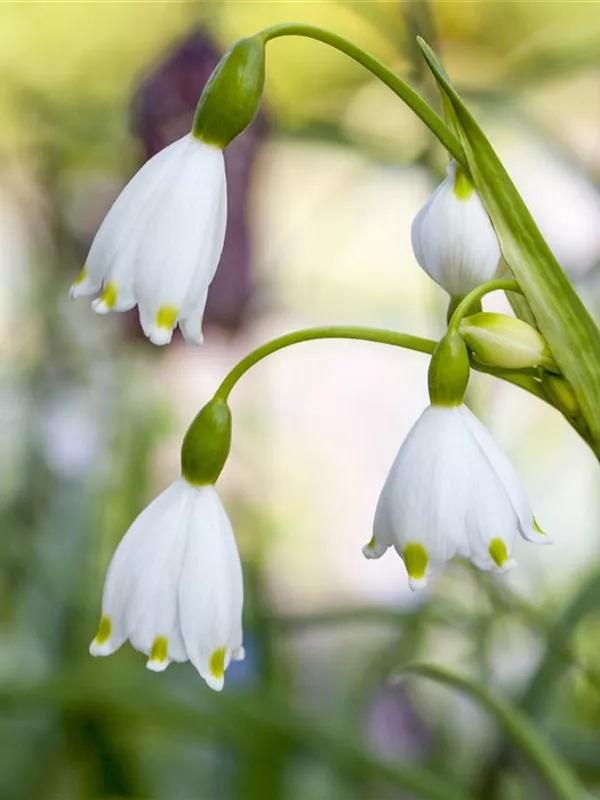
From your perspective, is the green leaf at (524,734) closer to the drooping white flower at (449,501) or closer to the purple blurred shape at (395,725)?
the drooping white flower at (449,501)

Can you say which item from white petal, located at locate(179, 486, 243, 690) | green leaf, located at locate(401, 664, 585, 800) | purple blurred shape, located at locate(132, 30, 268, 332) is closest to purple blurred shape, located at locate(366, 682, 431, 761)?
purple blurred shape, located at locate(132, 30, 268, 332)

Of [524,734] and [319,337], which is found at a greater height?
[319,337]

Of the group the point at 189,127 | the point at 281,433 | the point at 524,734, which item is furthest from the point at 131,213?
the point at 281,433

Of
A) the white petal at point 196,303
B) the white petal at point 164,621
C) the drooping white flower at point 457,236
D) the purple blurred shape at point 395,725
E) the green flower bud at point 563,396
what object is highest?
the drooping white flower at point 457,236

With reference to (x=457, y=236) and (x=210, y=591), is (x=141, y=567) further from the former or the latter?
(x=457, y=236)

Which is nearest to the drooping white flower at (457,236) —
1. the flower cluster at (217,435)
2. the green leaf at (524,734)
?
the flower cluster at (217,435)

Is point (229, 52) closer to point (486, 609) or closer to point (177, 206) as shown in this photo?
point (177, 206)

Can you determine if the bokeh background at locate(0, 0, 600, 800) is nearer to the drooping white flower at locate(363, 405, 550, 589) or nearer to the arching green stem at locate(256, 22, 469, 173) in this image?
the drooping white flower at locate(363, 405, 550, 589)

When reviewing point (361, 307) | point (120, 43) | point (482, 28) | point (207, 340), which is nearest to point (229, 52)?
point (207, 340)
